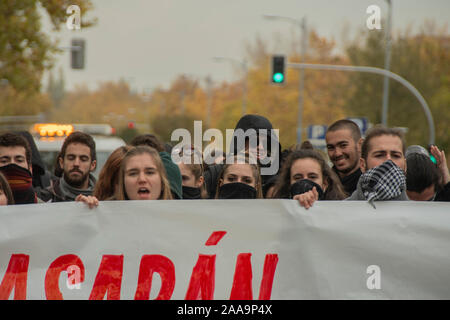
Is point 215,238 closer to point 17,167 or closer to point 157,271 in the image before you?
point 157,271

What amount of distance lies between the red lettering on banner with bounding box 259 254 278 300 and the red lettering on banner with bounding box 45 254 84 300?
842mm

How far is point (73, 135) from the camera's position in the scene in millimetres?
5371

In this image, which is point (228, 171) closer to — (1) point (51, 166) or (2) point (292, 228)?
(2) point (292, 228)

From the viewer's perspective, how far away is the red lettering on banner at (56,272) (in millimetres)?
3521

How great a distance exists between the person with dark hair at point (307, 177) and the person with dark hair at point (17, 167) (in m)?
1.44

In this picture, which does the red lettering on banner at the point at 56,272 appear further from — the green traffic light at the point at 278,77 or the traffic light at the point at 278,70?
the green traffic light at the point at 278,77

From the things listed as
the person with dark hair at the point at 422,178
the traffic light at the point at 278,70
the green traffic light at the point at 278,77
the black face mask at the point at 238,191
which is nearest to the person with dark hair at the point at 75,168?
the black face mask at the point at 238,191

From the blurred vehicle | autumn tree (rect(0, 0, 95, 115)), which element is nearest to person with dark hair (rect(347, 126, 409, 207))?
the blurred vehicle

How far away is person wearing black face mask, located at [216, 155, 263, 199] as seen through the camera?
4445 mm

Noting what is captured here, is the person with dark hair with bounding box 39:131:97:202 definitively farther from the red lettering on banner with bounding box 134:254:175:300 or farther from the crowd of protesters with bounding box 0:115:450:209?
the red lettering on banner with bounding box 134:254:175:300

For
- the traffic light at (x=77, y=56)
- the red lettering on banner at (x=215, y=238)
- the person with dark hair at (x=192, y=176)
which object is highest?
the traffic light at (x=77, y=56)

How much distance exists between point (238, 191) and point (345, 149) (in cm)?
108

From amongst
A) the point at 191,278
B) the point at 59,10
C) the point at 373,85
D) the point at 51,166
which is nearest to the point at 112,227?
the point at 191,278

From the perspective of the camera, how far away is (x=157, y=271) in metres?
3.61
